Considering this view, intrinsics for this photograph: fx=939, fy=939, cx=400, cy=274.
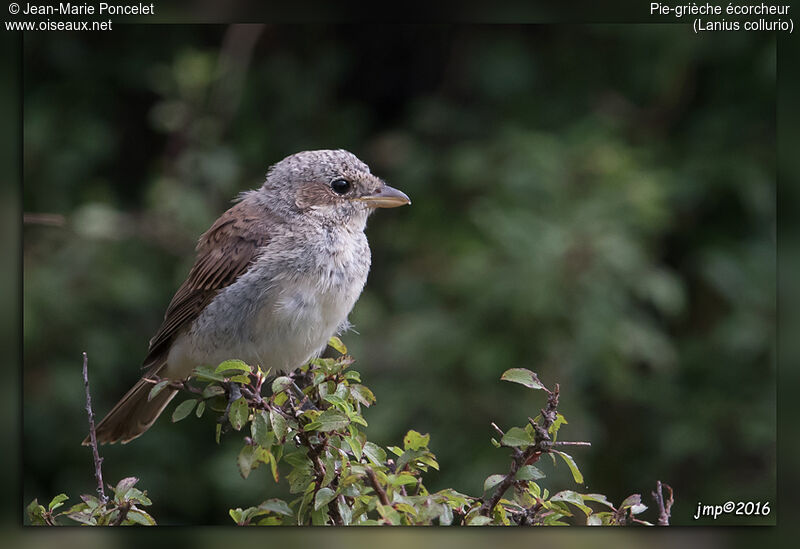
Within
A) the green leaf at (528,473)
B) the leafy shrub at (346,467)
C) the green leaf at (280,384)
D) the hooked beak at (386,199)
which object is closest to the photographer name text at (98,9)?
the hooked beak at (386,199)

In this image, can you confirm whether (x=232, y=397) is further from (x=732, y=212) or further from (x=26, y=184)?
(x=732, y=212)

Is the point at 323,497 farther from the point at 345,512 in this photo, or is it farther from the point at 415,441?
the point at 415,441

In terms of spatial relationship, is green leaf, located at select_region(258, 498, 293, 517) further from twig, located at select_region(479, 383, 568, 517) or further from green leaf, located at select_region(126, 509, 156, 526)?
twig, located at select_region(479, 383, 568, 517)

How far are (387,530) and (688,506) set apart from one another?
7.55 feet

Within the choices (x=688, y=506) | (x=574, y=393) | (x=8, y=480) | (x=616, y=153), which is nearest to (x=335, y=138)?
(x=616, y=153)

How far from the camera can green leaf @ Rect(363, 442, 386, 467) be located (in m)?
2.25

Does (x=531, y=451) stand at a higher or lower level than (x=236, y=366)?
lower

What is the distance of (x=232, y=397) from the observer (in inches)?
90.4

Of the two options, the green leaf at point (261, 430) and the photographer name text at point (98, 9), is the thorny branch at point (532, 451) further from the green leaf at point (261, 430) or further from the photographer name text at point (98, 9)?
the photographer name text at point (98, 9)

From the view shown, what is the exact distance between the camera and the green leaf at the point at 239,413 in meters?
2.18

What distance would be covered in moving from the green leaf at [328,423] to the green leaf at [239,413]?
0.49 ft

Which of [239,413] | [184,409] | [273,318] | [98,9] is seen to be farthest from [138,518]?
[98,9]

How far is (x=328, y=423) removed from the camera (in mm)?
2209

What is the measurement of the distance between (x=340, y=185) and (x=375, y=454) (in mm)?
1277
